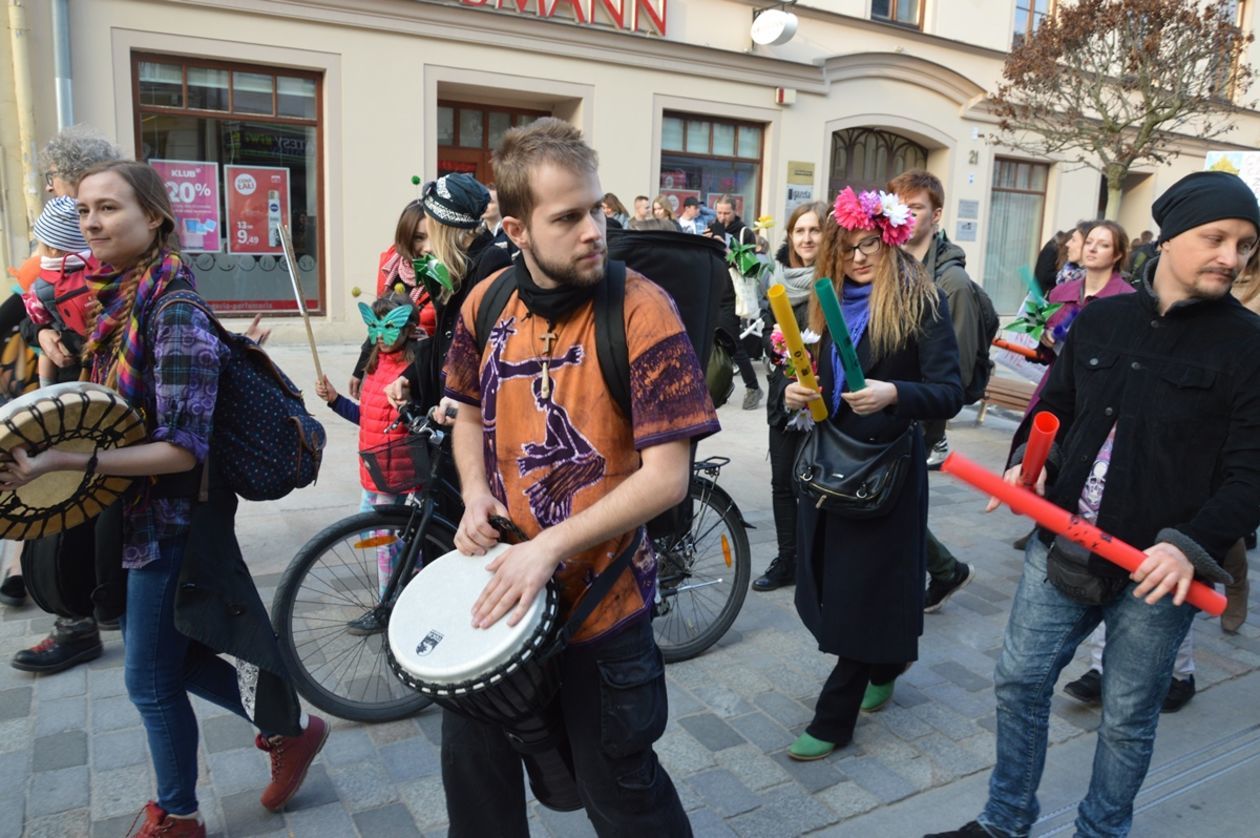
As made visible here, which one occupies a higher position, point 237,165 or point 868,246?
point 237,165

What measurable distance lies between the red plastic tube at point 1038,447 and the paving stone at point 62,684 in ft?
11.0

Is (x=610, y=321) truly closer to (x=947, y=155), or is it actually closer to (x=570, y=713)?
(x=570, y=713)

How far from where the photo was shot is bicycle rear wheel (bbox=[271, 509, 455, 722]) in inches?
131

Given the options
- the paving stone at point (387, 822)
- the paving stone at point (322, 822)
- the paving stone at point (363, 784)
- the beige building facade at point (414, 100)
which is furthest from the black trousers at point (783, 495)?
the beige building facade at point (414, 100)

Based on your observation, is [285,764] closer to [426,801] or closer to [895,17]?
[426,801]

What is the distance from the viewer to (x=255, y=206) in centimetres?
1080

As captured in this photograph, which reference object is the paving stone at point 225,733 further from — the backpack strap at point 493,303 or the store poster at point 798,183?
the store poster at point 798,183

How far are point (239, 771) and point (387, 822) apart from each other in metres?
0.59

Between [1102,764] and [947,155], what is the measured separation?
50.7 feet

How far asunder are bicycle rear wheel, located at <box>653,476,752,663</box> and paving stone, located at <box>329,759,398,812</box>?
53.5 inches

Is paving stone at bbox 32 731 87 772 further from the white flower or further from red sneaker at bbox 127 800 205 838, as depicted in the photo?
the white flower

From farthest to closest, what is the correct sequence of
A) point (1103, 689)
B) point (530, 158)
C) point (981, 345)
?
1. point (981, 345)
2. point (1103, 689)
3. point (530, 158)

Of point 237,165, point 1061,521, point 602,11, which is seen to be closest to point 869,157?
point 602,11

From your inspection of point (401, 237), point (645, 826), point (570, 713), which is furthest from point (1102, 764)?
point (401, 237)
